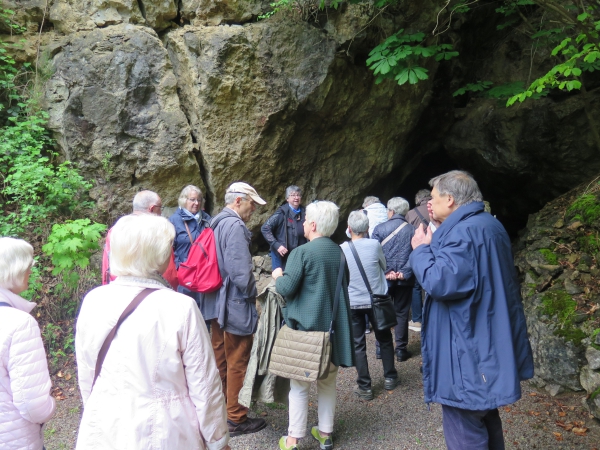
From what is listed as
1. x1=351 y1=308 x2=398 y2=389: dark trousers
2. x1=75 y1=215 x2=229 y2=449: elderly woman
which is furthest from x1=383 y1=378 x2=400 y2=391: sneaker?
x1=75 y1=215 x2=229 y2=449: elderly woman

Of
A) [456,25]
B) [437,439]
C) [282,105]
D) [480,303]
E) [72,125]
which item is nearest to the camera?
[480,303]

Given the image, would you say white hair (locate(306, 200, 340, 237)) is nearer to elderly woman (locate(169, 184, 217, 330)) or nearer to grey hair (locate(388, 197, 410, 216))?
elderly woman (locate(169, 184, 217, 330))

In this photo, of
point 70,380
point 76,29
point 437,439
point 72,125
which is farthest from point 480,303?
point 76,29

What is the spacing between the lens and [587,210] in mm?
6246

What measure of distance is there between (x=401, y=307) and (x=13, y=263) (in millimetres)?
4473

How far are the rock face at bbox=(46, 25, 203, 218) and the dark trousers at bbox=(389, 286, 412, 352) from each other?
12.8 ft

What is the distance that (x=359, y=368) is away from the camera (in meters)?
4.75

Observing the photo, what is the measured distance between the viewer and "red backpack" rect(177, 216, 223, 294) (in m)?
4.01

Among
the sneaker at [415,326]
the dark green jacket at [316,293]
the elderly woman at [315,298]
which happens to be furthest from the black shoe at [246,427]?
the sneaker at [415,326]

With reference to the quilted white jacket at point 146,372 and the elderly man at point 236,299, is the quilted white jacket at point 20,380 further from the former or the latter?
the elderly man at point 236,299

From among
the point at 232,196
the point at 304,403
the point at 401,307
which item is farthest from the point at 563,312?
the point at 232,196

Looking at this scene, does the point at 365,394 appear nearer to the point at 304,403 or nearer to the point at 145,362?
the point at 304,403

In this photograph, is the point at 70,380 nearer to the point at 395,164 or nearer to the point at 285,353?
the point at 285,353

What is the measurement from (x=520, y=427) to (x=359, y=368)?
1575 mm
